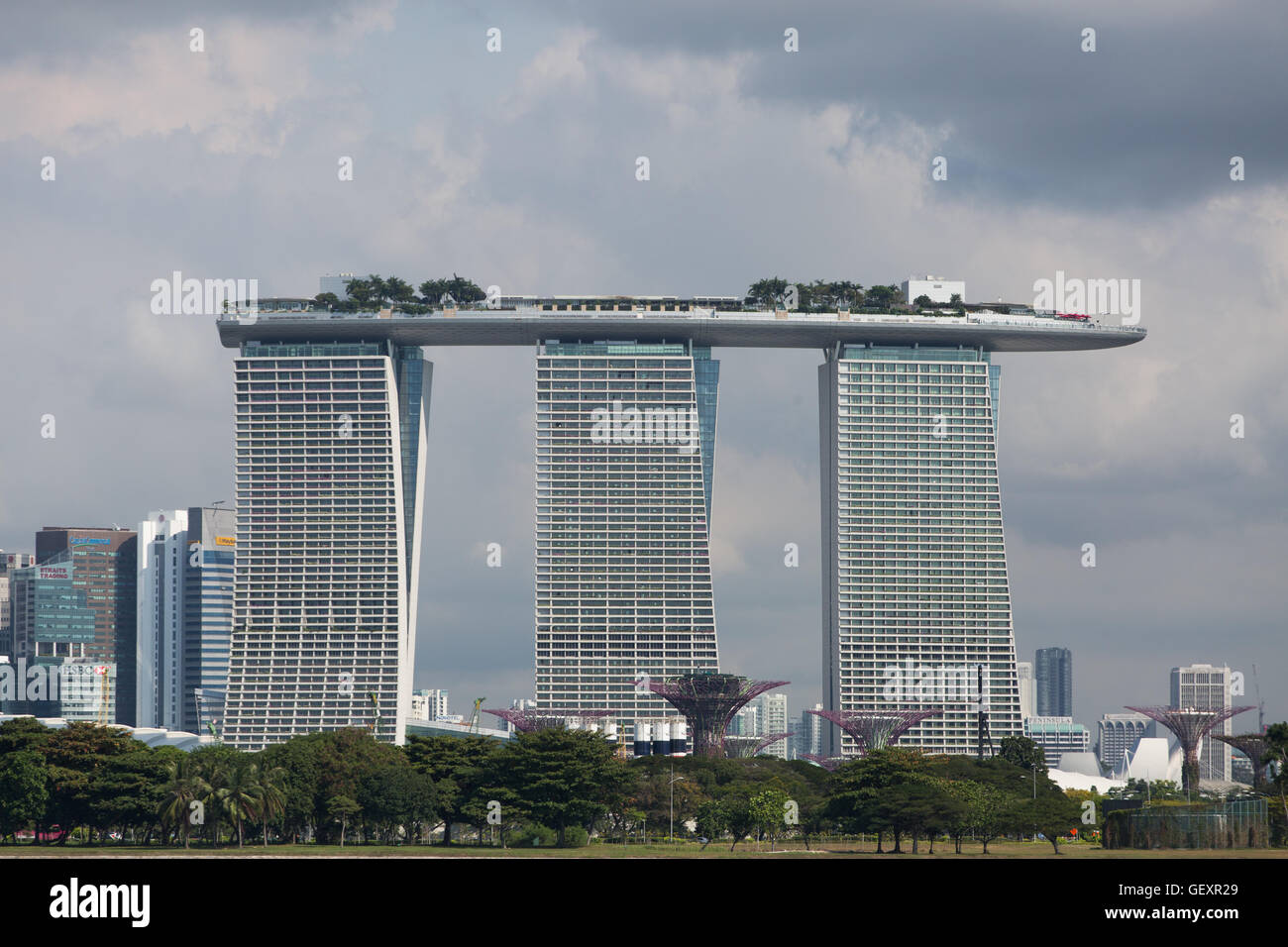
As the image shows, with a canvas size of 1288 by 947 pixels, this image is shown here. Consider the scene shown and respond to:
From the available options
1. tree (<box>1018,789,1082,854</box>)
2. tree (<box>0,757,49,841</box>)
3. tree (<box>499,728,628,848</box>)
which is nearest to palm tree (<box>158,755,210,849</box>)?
tree (<box>0,757,49,841</box>)

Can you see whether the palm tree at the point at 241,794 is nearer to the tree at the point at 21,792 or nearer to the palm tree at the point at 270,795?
the palm tree at the point at 270,795

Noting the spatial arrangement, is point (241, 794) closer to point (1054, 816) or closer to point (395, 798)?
point (395, 798)

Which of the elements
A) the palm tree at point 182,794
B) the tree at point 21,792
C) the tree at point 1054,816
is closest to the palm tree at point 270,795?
the palm tree at point 182,794

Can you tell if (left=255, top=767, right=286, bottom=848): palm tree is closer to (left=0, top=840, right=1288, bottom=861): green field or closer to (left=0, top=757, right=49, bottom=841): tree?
(left=0, top=840, right=1288, bottom=861): green field

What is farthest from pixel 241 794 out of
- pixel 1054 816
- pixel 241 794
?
pixel 1054 816
